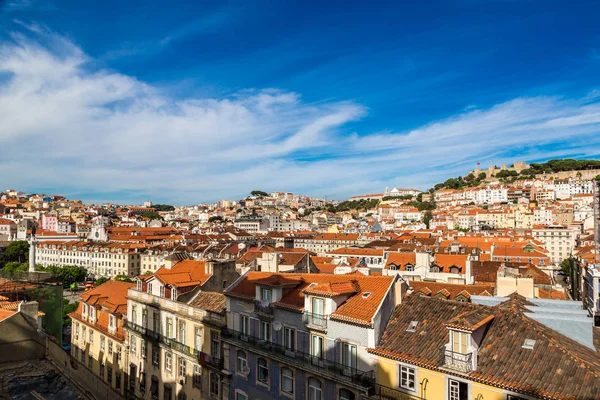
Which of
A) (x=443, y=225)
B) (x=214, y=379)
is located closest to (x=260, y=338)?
(x=214, y=379)

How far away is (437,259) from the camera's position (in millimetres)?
38781

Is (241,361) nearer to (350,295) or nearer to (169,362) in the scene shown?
(169,362)

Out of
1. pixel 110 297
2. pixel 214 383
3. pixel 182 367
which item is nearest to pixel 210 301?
pixel 182 367

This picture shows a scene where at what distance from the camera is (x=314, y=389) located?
675 inches

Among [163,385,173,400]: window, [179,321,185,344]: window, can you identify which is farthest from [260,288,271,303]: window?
[163,385,173,400]: window

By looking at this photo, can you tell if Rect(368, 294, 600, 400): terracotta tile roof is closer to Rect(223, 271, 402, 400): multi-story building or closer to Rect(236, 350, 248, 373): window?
Rect(223, 271, 402, 400): multi-story building

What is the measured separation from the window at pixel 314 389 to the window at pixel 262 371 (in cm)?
259

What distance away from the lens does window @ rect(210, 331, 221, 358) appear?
21673 millimetres

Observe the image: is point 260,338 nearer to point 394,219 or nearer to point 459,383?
point 459,383

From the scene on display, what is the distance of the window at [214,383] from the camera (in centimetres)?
2161

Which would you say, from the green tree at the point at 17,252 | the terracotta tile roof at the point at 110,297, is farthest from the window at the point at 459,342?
the green tree at the point at 17,252

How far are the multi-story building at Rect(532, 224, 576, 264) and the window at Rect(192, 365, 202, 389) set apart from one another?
95.4 m

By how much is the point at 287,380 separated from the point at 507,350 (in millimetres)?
9016

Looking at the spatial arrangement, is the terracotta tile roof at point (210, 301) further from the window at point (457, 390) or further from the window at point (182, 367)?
the window at point (457, 390)
